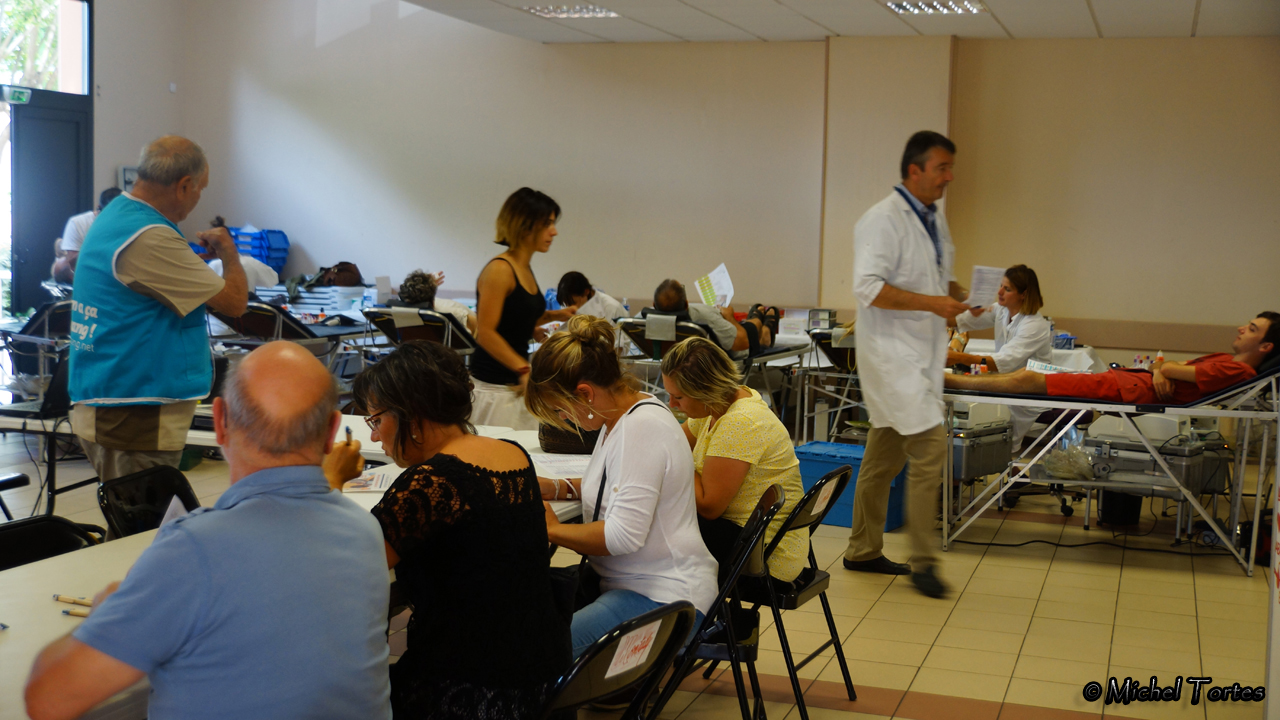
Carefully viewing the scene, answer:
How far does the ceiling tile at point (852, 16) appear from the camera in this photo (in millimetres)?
7168

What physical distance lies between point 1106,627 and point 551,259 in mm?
6872

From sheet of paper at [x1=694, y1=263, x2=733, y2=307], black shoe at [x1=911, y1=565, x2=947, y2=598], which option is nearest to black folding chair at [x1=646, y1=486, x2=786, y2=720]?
black shoe at [x1=911, y1=565, x2=947, y2=598]

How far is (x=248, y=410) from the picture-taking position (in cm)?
125

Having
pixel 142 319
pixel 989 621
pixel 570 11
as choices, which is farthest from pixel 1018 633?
pixel 570 11

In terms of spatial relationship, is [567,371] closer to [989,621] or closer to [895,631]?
[895,631]

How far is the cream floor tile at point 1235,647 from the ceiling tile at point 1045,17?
4.73 m

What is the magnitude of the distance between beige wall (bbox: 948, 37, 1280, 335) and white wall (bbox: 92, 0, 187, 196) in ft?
25.8

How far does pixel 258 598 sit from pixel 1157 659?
3.08 meters

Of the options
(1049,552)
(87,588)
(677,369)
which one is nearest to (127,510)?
(87,588)

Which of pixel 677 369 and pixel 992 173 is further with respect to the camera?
pixel 992 173

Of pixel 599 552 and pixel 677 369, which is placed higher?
pixel 677 369

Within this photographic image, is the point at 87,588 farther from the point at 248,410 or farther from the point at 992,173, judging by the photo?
the point at 992,173

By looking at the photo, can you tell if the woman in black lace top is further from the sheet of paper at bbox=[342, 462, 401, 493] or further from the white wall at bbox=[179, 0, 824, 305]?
the white wall at bbox=[179, 0, 824, 305]

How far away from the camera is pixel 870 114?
8.27 metres
